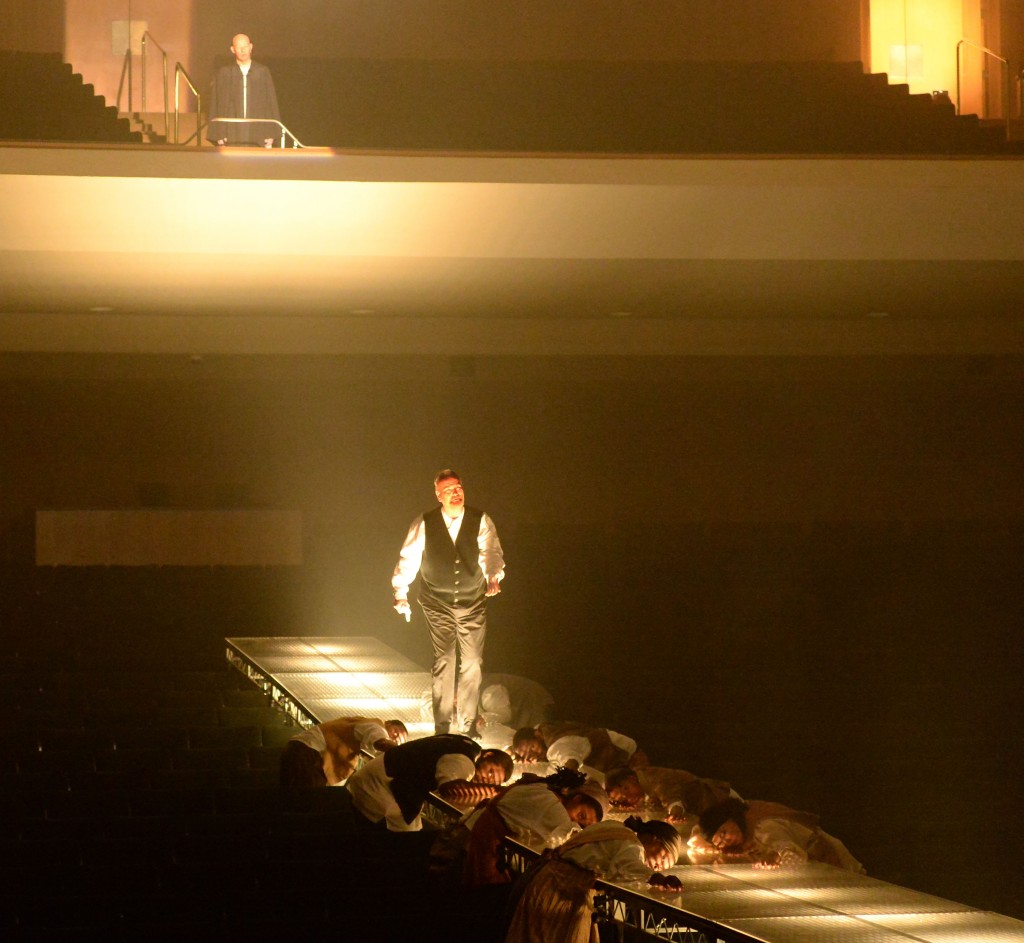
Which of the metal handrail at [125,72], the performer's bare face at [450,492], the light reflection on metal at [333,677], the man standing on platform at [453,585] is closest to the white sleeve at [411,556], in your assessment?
the man standing on platform at [453,585]

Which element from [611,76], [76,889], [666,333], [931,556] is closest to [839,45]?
[611,76]

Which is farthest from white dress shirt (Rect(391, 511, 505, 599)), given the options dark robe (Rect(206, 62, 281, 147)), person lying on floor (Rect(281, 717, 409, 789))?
dark robe (Rect(206, 62, 281, 147))

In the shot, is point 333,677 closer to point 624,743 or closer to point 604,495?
point 624,743

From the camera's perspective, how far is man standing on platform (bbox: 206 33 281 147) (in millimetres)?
10156

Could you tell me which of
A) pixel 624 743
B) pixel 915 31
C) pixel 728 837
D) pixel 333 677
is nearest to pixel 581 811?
pixel 728 837

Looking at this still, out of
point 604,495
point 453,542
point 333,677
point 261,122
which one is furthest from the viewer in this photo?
point 604,495

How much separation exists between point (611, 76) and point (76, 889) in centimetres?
994

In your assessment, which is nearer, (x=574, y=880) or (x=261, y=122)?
(x=574, y=880)

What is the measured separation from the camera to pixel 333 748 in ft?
23.7

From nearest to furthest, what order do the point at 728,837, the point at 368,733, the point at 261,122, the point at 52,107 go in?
the point at 728,837 → the point at 368,733 → the point at 261,122 → the point at 52,107

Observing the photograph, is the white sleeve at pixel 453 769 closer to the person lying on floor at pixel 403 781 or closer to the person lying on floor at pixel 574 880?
the person lying on floor at pixel 403 781

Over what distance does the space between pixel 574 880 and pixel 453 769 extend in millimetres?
1691

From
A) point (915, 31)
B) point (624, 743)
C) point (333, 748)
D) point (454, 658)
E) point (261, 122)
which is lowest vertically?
point (333, 748)

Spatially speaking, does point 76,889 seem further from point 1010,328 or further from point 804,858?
point 1010,328
